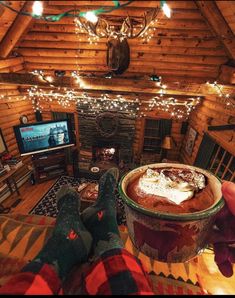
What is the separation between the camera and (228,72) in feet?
13.1

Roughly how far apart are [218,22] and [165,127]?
318cm

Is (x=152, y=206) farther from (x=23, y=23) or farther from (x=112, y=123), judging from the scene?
(x=112, y=123)

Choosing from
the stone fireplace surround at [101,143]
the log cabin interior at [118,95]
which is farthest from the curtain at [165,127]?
the stone fireplace surround at [101,143]

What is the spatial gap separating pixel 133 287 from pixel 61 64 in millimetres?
5158

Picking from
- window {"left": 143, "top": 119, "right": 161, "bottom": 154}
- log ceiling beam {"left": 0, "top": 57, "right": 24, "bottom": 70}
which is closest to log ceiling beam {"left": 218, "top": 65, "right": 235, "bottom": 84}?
window {"left": 143, "top": 119, "right": 161, "bottom": 154}

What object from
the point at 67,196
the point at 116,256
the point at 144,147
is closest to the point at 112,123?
the point at 144,147

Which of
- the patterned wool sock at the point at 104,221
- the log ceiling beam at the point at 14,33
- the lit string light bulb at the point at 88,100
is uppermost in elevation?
the log ceiling beam at the point at 14,33

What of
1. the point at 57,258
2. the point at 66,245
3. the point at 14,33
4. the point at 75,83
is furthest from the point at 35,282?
the point at 14,33

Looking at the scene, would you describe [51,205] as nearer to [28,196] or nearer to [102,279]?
[28,196]

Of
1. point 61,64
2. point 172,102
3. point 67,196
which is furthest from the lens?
point 172,102

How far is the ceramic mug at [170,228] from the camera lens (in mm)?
906

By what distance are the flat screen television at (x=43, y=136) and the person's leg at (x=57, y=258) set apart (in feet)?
14.5

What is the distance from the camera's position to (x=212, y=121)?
4.61 m

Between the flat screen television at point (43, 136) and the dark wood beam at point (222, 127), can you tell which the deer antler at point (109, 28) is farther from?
the flat screen television at point (43, 136)
